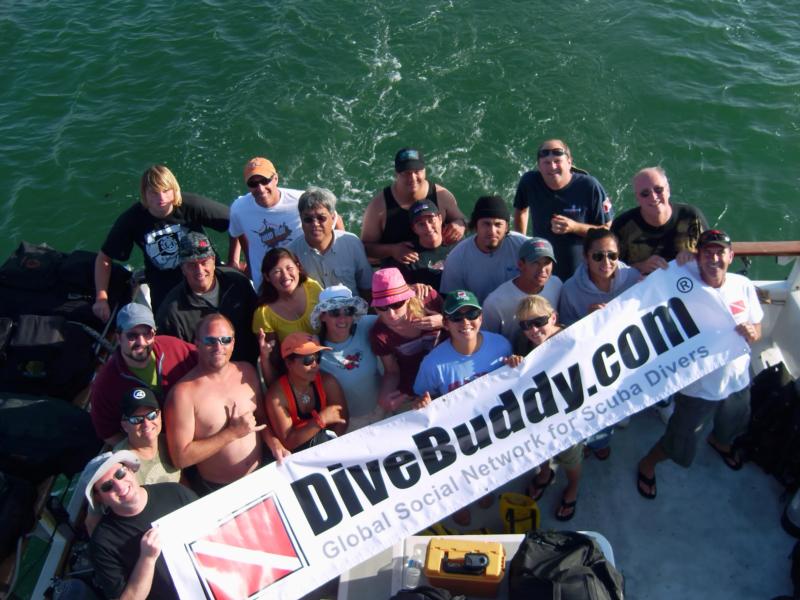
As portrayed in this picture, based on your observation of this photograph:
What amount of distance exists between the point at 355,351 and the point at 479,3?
13.9m

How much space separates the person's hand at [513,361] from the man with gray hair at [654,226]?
4.88ft

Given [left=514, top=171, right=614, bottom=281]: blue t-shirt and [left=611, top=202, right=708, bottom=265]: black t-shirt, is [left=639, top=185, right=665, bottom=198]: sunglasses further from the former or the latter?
[left=514, top=171, right=614, bottom=281]: blue t-shirt

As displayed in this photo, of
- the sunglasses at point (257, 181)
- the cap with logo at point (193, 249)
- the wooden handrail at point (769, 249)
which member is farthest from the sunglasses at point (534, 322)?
the sunglasses at point (257, 181)

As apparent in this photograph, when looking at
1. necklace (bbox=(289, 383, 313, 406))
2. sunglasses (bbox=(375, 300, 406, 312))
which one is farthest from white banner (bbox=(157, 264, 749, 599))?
sunglasses (bbox=(375, 300, 406, 312))

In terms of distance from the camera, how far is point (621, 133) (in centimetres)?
1385

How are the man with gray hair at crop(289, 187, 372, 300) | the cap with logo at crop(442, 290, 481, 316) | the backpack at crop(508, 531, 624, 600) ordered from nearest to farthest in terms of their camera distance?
the backpack at crop(508, 531, 624, 600) < the cap with logo at crop(442, 290, 481, 316) < the man with gray hair at crop(289, 187, 372, 300)

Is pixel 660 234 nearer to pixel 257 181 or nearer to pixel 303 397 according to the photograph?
pixel 303 397

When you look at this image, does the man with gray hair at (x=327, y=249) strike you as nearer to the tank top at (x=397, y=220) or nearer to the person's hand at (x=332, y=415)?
the tank top at (x=397, y=220)

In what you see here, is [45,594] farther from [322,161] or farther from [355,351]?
[322,161]

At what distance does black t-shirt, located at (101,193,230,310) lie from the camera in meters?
6.75

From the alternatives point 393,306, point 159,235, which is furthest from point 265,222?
point 393,306

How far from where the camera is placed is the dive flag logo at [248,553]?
4797 millimetres

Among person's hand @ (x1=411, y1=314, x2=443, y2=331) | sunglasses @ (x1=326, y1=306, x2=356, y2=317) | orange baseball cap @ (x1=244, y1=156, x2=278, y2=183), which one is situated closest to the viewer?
sunglasses @ (x1=326, y1=306, x2=356, y2=317)

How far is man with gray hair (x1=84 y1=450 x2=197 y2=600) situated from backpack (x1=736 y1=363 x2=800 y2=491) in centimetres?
504
